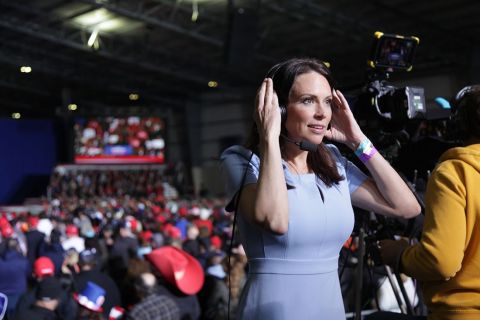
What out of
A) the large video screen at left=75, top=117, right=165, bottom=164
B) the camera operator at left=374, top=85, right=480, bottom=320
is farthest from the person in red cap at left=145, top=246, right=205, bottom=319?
the large video screen at left=75, top=117, right=165, bottom=164

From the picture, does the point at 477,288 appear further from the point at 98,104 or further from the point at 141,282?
the point at 98,104

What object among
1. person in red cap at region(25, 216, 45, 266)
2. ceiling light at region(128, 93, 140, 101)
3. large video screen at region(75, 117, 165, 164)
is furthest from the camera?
ceiling light at region(128, 93, 140, 101)

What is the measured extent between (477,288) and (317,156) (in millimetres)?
534

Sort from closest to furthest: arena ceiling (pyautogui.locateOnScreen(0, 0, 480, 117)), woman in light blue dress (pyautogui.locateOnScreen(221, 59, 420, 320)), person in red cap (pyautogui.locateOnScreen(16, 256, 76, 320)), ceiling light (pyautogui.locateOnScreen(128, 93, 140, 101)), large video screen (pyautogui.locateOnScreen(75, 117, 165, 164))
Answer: woman in light blue dress (pyautogui.locateOnScreen(221, 59, 420, 320))
person in red cap (pyautogui.locateOnScreen(16, 256, 76, 320))
arena ceiling (pyautogui.locateOnScreen(0, 0, 480, 117))
large video screen (pyautogui.locateOnScreen(75, 117, 165, 164))
ceiling light (pyautogui.locateOnScreen(128, 93, 140, 101))

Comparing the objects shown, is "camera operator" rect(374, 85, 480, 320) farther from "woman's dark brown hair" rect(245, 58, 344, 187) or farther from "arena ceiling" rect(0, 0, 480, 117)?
"arena ceiling" rect(0, 0, 480, 117)

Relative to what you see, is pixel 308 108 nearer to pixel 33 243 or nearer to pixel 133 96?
pixel 33 243

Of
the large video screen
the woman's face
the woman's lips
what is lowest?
the woman's lips

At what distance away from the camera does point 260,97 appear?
1563mm

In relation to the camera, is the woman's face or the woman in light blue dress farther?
the woman's face

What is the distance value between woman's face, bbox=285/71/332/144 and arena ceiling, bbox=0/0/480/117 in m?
9.95

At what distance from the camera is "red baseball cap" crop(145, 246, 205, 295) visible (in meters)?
4.01

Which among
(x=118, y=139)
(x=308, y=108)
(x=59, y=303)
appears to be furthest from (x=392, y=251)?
(x=118, y=139)

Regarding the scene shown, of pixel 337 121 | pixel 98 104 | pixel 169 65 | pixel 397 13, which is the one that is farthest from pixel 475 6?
pixel 98 104

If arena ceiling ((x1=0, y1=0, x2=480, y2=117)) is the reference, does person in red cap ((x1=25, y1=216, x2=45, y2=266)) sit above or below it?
below
